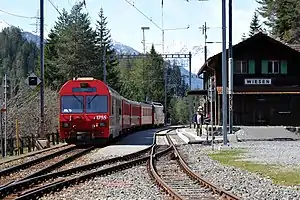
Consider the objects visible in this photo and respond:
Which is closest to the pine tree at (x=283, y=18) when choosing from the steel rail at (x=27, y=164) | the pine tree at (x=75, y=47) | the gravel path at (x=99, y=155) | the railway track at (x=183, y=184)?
the pine tree at (x=75, y=47)

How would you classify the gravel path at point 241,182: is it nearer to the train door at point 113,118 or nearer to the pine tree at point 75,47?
the train door at point 113,118

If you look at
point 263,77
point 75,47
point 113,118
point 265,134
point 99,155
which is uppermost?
point 75,47

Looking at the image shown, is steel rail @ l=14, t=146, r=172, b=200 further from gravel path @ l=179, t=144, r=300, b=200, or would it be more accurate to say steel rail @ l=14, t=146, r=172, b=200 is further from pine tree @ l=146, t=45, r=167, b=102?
pine tree @ l=146, t=45, r=167, b=102

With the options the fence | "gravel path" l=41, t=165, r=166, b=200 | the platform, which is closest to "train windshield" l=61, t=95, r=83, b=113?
the fence

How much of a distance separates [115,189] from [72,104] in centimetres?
1543

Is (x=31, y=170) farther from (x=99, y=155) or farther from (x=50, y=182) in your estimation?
(x=99, y=155)

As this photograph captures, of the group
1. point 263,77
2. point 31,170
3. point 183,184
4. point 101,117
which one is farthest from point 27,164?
point 263,77

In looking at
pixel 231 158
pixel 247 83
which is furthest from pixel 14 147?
pixel 247 83

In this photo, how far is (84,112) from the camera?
93.2ft

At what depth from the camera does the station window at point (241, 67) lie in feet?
162

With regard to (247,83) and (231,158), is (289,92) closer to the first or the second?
(247,83)

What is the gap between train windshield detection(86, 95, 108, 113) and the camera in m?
28.4

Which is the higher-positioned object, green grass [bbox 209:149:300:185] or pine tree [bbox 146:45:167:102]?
pine tree [bbox 146:45:167:102]

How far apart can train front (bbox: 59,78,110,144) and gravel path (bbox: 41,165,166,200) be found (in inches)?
464
